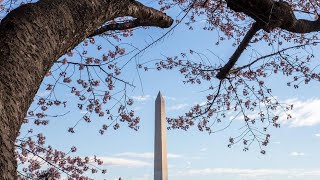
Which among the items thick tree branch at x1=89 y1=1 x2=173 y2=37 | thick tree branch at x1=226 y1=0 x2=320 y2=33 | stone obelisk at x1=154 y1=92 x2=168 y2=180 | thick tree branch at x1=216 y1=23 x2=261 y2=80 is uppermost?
stone obelisk at x1=154 y1=92 x2=168 y2=180

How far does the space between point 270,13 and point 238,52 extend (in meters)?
1.54

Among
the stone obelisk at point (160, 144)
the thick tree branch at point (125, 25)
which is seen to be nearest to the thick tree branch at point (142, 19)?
the thick tree branch at point (125, 25)

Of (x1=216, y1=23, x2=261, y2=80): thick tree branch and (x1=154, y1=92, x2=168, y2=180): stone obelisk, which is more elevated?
(x1=154, y1=92, x2=168, y2=180): stone obelisk

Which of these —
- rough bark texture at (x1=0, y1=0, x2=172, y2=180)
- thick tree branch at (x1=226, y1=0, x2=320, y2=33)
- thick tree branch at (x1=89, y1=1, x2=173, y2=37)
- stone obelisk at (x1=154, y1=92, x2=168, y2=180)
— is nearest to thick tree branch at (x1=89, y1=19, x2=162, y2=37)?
thick tree branch at (x1=89, y1=1, x2=173, y2=37)

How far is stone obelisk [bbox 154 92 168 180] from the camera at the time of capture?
40.6 ft

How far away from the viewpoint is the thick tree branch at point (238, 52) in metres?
5.27

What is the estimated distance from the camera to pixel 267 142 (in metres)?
6.91

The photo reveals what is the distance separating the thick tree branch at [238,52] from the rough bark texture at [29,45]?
2597mm

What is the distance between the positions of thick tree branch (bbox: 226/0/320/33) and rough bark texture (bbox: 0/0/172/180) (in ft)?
5.44

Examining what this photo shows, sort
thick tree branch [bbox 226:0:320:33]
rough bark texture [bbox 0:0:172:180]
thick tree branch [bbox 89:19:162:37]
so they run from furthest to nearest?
thick tree branch [bbox 226:0:320:33] → thick tree branch [bbox 89:19:162:37] → rough bark texture [bbox 0:0:172:180]

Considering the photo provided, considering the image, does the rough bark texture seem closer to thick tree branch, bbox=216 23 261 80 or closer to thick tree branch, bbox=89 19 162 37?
thick tree branch, bbox=89 19 162 37

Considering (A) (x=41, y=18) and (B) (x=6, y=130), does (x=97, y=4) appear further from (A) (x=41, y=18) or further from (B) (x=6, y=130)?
(B) (x=6, y=130)

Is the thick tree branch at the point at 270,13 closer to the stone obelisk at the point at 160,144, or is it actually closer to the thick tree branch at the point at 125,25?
the thick tree branch at the point at 125,25

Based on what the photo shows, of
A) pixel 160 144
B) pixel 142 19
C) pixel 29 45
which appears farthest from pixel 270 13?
pixel 160 144
